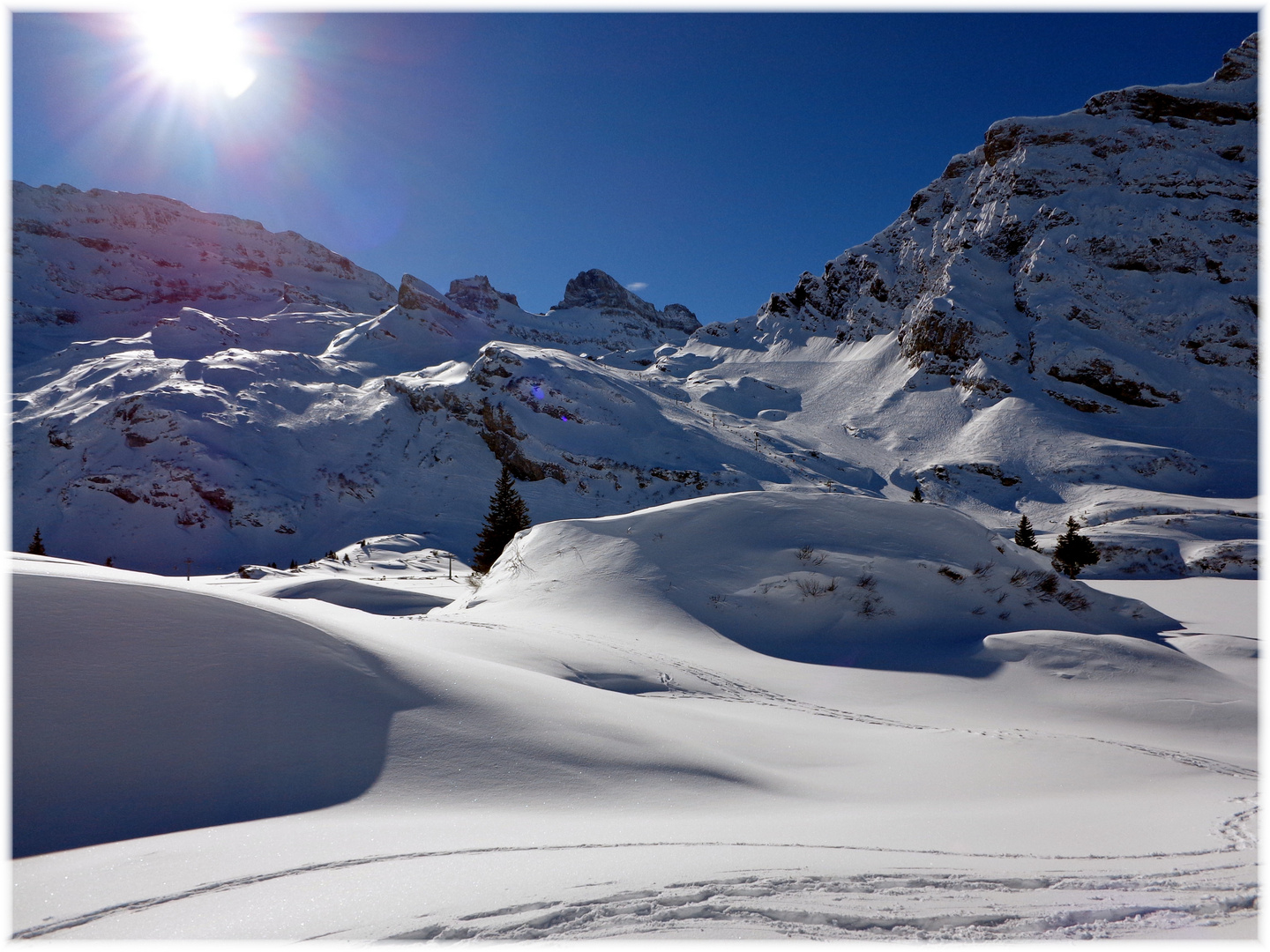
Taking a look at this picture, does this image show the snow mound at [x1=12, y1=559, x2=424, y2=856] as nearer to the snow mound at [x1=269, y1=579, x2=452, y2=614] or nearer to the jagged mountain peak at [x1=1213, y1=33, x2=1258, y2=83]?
the snow mound at [x1=269, y1=579, x2=452, y2=614]

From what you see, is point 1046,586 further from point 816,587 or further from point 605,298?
point 605,298

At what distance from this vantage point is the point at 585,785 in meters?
3.93

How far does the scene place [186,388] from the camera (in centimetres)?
4441

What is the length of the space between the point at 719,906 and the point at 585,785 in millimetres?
1576

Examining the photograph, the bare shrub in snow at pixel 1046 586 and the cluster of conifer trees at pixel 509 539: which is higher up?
the cluster of conifer trees at pixel 509 539

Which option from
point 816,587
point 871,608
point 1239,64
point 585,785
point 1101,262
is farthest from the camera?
point 1239,64

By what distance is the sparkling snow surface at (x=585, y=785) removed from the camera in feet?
8.17

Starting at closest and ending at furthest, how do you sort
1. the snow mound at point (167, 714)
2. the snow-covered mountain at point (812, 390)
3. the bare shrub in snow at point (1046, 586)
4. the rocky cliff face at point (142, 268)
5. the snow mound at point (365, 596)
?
the snow mound at point (167, 714), the bare shrub in snow at point (1046, 586), the snow mound at point (365, 596), the snow-covered mountain at point (812, 390), the rocky cliff face at point (142, 268)

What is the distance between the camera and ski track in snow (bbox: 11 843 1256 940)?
2.33m

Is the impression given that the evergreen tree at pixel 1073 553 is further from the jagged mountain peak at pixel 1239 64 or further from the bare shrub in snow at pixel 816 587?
the jagged mountain peak at pixel 1239 64

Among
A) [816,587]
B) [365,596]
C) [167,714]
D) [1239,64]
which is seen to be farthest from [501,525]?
[1239,64]

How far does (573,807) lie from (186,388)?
53408 mm

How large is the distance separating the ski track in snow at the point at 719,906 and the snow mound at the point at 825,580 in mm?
5972

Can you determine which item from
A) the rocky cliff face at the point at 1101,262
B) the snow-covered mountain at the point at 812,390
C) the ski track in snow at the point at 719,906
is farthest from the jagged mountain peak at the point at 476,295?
the ski track in snow at the point at 719,906
